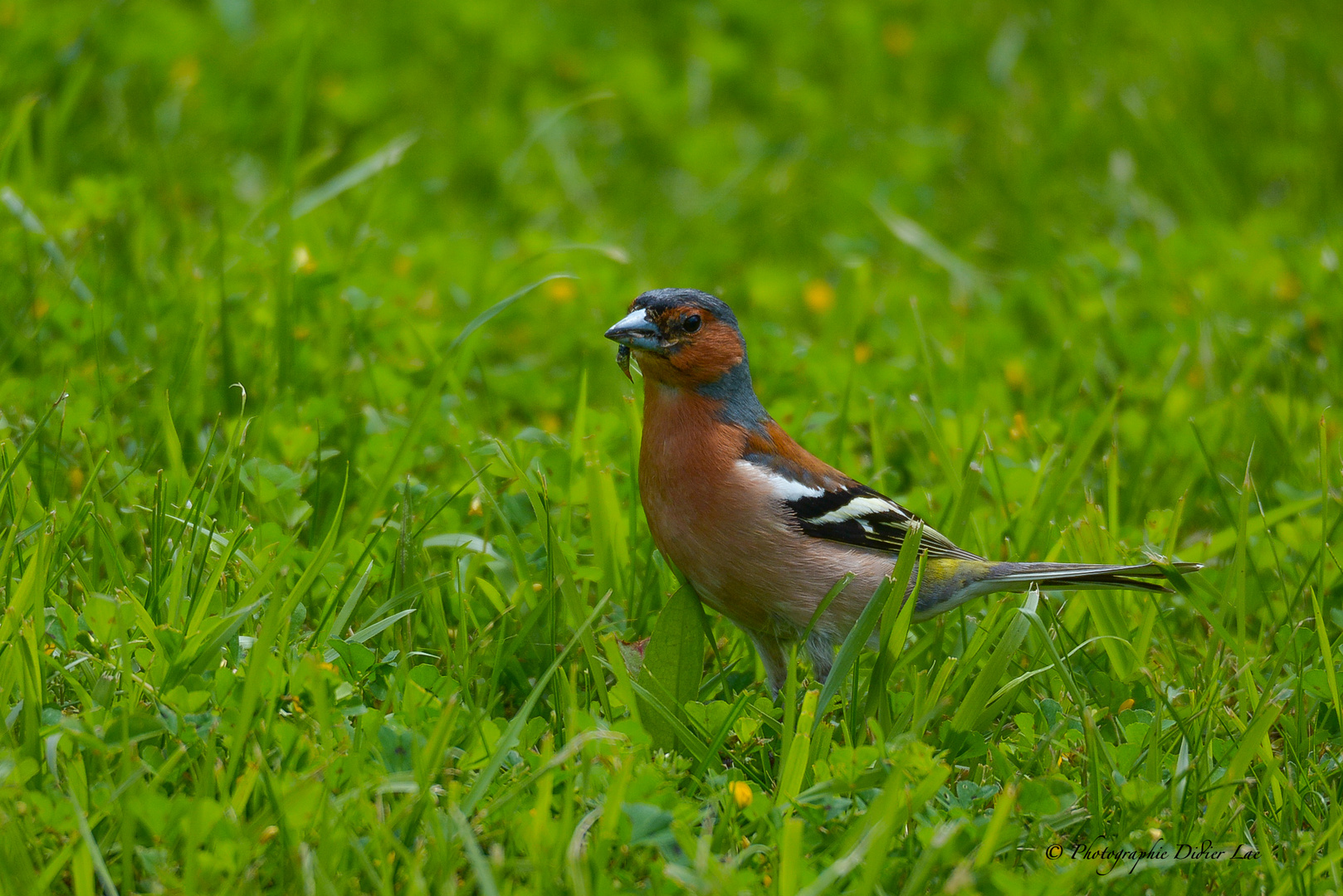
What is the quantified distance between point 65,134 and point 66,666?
4443 mm

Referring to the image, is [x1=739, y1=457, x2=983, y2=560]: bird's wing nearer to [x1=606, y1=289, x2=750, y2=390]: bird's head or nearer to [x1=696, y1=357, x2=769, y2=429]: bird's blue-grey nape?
[x1=696, y1=357, x2=769, y2=429]: bird's blue-grey nape

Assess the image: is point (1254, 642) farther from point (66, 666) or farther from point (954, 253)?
point (954, 253)

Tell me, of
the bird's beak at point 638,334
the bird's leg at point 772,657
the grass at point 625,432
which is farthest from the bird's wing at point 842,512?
the bird's beak at point 638,334

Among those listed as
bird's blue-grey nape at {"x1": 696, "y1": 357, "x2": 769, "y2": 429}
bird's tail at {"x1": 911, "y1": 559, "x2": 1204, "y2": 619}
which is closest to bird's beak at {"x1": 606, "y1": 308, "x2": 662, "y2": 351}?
bird's blue-grey nape at {"x1": 696, "y1": 357, "x2": 769, "y2": 429}

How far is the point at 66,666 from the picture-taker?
9.41 ft

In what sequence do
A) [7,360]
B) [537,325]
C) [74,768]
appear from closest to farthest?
1. [74,768]
2. [7,360]
3. [537,325]

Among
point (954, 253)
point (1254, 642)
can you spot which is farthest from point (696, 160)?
point (1254, 642)

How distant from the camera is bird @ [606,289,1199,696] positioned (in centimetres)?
348

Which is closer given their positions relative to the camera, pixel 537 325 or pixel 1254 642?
pixel 1254 642

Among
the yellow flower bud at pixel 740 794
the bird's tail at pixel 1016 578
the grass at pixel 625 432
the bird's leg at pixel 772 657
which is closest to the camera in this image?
the grass at pixel 625 432

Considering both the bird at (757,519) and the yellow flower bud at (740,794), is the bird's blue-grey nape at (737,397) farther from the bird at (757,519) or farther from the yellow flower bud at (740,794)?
the yellow flower bud at (740,794)

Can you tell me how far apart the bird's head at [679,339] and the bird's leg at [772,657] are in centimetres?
77

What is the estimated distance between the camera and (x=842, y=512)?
371 cm

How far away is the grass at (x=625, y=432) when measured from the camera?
2.69 metres
